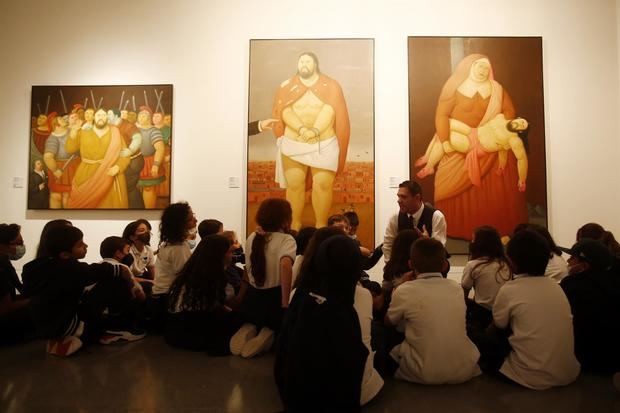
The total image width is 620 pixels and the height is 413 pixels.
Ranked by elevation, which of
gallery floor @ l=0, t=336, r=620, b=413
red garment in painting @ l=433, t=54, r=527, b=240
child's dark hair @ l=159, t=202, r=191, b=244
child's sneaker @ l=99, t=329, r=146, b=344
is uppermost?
red garment in painting @ l=433, t=54, r=527, b=240

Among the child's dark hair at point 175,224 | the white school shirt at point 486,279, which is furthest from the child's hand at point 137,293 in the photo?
the white school shirt at point 486,279

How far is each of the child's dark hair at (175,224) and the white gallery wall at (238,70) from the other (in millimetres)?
2167

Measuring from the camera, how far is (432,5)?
253 inches

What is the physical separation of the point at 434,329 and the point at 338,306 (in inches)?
33.3

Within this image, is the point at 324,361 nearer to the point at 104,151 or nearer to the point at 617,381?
the point at 617,381

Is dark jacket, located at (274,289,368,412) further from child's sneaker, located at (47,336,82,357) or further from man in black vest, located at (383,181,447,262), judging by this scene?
man in black vest, located at (383,181,447,262)

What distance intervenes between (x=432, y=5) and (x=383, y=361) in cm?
560

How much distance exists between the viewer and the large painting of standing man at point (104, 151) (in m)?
6.43

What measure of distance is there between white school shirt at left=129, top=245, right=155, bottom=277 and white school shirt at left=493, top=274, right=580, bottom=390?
404cm

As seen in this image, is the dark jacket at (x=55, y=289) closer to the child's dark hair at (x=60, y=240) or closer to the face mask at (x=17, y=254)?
the child's dark hair at (x=60, y=240)

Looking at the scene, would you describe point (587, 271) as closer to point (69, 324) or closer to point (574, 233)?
point (574, 233)

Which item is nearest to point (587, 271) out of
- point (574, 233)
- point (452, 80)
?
point (574, 233)

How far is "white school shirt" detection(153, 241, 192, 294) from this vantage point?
4082mm

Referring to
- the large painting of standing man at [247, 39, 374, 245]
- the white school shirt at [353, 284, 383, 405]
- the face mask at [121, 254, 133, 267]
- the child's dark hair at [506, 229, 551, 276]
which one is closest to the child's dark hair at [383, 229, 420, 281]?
the child's dark hair at [506, 229, 551, 276]
